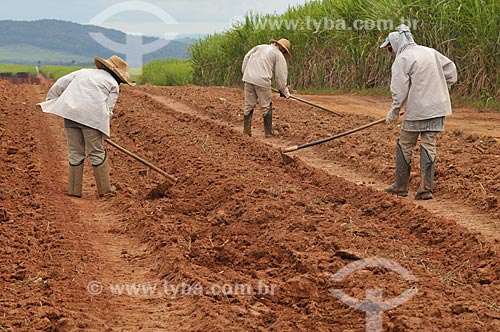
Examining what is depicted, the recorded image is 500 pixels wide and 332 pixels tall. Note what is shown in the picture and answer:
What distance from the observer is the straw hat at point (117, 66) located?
8297 mm

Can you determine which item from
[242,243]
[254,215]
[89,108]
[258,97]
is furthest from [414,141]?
[258,97]

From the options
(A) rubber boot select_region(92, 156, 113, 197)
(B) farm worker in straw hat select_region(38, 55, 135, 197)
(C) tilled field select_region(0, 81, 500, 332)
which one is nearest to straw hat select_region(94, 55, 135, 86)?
(B) farm worker in straw hat select_region(38, 55, 135, 197)

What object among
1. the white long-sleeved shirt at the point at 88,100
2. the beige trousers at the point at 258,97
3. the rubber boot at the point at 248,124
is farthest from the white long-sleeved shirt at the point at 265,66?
the white long-sleeved shirt at the point at 88,100

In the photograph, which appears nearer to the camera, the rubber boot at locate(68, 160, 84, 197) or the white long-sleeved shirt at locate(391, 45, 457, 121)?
the white long-sleeved shirt at locate(391, 45, 457, 121)

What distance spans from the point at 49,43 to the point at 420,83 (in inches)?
6107

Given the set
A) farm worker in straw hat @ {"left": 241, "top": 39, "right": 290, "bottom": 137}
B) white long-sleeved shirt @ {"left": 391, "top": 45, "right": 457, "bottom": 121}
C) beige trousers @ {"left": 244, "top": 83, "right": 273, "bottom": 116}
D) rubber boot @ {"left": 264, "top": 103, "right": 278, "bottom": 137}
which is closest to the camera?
white long-sleeved shirt @ {"left": 391, "top": 45, "right": 457, "bottom": 121}

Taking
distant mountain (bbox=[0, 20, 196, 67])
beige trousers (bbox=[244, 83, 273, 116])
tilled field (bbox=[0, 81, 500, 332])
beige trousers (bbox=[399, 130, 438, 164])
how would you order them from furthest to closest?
distant mountain (bbox=[0, 20, 196, 67])
beige trousers (bbox=[244, 83, 273, 116])
beige trousers (bbox=[399, 130, 438, 164])
tilled field (bbox=[0, 81, 500, 332])

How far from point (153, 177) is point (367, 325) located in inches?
218

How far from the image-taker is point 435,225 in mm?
6766

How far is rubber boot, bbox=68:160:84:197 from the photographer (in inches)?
331

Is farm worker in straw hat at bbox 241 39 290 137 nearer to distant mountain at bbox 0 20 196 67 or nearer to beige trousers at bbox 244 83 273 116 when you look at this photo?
beige trousers at bbox 244 83 273 116

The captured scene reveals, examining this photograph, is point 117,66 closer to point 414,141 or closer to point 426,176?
point 414,141

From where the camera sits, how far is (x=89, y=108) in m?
8.19

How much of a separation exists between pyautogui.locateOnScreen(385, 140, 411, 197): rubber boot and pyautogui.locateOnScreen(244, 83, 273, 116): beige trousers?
178 inches
